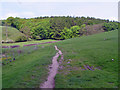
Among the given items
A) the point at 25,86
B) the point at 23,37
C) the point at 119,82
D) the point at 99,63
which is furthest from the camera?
the point at 23,37

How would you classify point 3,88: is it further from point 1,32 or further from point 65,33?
point 65,33

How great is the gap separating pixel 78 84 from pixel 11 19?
12128 cm

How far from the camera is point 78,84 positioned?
1483 cm

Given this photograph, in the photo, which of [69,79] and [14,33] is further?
[14,33]

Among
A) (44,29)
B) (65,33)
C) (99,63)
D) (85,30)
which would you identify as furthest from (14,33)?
(99,63)

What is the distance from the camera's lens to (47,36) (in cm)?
11331

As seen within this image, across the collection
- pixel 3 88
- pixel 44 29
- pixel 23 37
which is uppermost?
pixel 44 29

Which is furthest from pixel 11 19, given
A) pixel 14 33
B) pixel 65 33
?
pixel 65 33

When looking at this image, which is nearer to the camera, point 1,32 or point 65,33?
point 1,32

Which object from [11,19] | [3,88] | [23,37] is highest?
[11,19]

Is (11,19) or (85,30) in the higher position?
(11,19)

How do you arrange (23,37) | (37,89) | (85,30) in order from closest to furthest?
(37,89), (23,37), (85,30)

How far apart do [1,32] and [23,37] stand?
60.0ft

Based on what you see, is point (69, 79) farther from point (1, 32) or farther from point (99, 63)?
point (1, 32)
